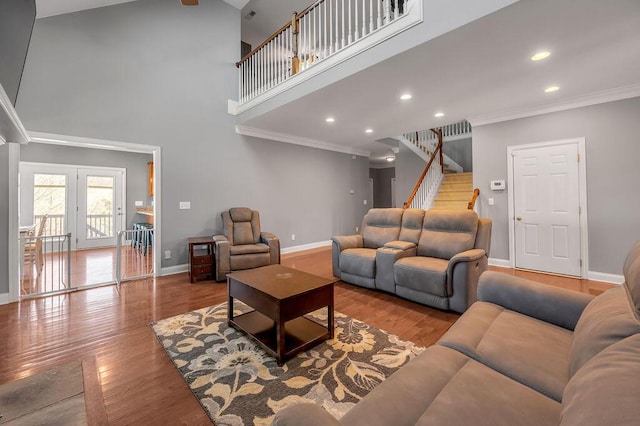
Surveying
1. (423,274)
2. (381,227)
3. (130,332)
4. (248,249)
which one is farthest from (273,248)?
(423,274)

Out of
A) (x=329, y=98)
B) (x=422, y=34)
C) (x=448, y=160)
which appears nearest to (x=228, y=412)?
(x=422, y=34)

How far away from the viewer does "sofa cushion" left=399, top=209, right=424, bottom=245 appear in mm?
3648

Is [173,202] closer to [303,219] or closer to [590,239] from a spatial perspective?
[303,219]

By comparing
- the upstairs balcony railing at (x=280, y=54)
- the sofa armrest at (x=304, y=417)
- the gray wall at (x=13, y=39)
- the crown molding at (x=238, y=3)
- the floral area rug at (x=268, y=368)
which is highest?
the crown molding at (x=238, y=3)

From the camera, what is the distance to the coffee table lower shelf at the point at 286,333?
80.8 inches

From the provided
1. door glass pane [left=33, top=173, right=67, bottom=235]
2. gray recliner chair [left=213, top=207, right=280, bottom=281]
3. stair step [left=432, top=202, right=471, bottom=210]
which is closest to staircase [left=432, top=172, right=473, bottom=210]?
stair step [left=432, top=202, right=471, bottom=210]

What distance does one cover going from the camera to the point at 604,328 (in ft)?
3.23

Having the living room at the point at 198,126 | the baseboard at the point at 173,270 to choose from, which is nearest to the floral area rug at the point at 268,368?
the living room at the point at 198,126

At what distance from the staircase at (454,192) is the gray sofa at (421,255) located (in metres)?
2.55

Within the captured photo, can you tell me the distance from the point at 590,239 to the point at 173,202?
20.9 feet

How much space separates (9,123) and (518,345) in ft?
9.94

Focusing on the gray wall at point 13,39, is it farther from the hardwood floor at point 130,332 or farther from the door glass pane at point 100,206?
the door glass pane at point 100,206

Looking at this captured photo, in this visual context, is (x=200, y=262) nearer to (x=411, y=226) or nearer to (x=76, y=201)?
(x=411, y=226)

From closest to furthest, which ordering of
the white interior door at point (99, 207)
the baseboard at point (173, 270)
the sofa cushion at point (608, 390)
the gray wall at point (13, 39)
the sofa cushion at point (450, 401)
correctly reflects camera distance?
the sofa cushion at point (608, 390) < the sofa cushion at point (450, 401) < the gray wall at point (13, 39) < the baseboard at point (173, 270) < the white interior door at point (99, 207)
